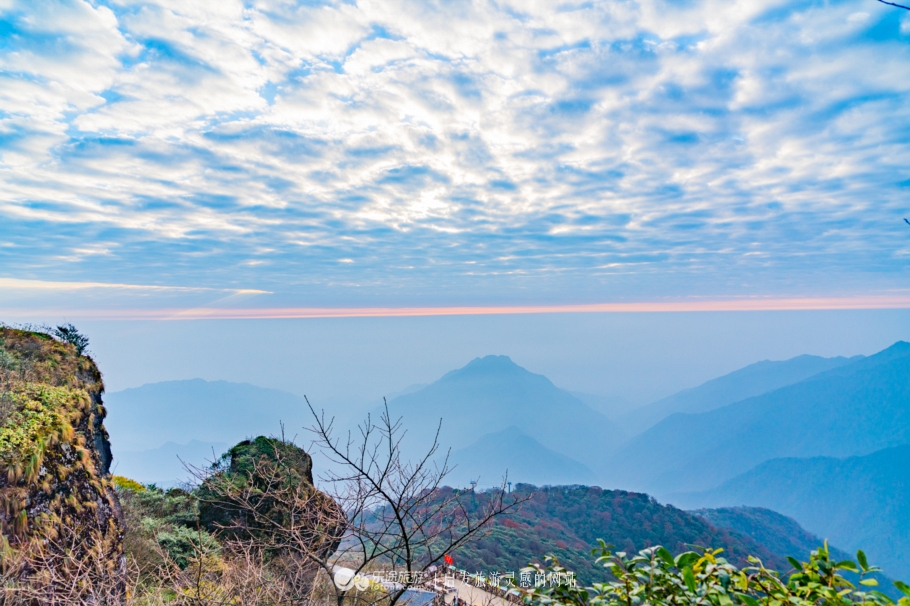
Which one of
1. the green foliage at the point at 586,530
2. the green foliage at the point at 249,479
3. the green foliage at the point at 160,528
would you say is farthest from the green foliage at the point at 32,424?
the green foliage at the point at 586,530

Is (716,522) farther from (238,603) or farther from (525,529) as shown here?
(238,603)

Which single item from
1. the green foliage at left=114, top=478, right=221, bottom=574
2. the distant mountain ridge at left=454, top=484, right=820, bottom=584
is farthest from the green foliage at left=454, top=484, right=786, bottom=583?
the green foliage at left=114, top=478, right=221, bottom=574

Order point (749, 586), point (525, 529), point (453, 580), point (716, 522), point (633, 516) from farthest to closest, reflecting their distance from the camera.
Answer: point (716, 522), point (633, 516), point (525, 529), point (453, 580), point (749, 586)

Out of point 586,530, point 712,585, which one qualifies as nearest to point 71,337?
point 712,585

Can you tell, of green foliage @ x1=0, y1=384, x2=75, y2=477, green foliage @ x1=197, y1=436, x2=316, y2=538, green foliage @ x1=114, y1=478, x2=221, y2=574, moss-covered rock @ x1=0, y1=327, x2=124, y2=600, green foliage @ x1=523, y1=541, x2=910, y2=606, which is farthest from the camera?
green foliage @ x1=197, y1=436, x2=316, y2=538

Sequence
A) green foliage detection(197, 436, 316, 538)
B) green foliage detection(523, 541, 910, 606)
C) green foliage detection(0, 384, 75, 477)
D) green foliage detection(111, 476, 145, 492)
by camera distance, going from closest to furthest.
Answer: green foliage detection(523, 541, 910, 606) < green foliage detection(0, 384, 75, 477) < green foliage detection(197, 436, 316, 538) < green foliage detection(111, 476, 145, 492)

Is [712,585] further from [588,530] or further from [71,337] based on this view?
[588,530]

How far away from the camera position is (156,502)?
1505 cm

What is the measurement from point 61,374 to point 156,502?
252 inches

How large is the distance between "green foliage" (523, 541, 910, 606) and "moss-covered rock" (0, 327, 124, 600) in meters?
6.54

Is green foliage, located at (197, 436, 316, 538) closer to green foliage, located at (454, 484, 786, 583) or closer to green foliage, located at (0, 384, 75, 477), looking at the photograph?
green foliage, located at (0, 384, 75, 477)

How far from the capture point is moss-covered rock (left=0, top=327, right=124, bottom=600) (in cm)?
667

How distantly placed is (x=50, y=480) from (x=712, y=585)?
9413mm

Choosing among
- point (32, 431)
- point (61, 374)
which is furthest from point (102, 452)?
point (32, 431)
